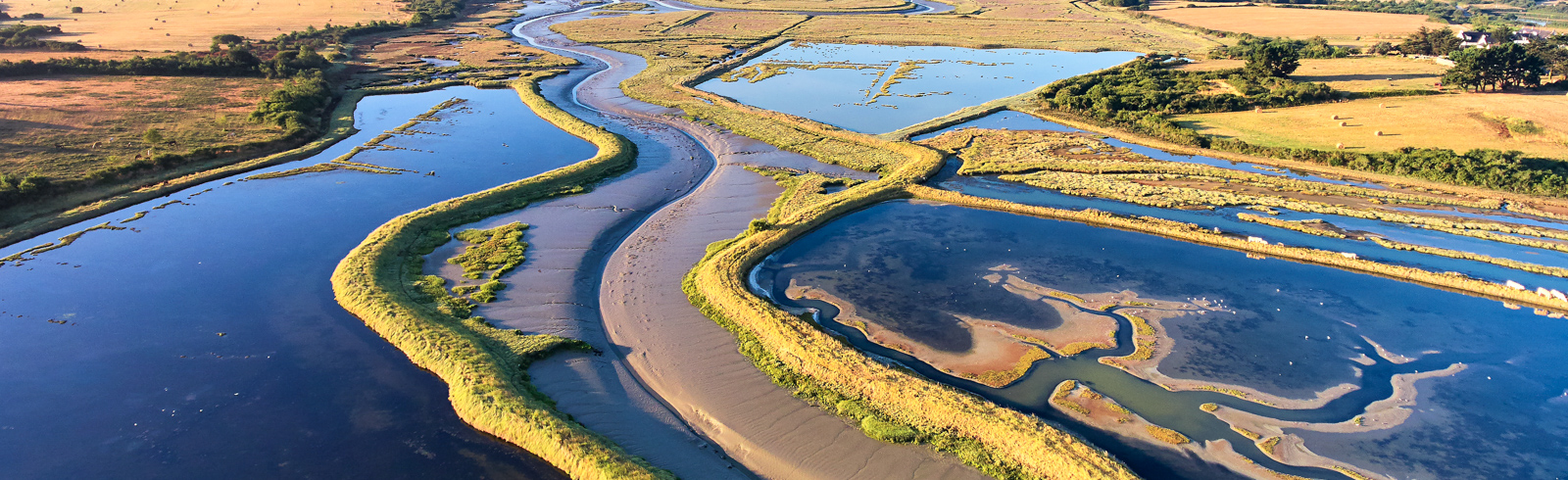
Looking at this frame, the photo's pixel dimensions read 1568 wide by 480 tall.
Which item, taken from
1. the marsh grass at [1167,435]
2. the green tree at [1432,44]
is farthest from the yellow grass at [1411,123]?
the marsh grass at [1167,435]

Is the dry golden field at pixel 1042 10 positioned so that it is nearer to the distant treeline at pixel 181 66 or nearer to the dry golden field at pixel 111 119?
the distant treeline at pixel 181 66

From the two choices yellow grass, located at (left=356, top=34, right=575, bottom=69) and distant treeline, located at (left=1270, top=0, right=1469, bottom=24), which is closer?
yellow grass, located at (left=356, top=34, right=575, bottom=69)

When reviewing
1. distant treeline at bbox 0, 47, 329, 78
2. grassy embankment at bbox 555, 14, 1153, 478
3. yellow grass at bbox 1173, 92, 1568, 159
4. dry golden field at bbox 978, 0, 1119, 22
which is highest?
dry golden field at bbox 978, 0, 1119, 22

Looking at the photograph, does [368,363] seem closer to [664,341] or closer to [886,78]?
[664,341]

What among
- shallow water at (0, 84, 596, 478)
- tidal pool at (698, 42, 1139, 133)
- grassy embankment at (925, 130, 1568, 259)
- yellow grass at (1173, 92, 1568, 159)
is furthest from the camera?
tidal pool at (698, 42, 1139, 133)

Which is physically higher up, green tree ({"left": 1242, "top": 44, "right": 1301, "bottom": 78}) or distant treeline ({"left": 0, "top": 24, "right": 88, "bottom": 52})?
distant treeline ({"left": 0, "top": 24, "right": 88, "bottom": 52})

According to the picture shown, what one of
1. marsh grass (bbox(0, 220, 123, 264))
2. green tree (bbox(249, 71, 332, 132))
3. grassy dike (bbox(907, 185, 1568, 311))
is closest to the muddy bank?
grassy dike (bbox(907, 185, 1568, 311))

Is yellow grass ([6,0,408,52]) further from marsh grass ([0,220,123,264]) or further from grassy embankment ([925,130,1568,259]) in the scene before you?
grassy embankment ([925,130,1568,259])
